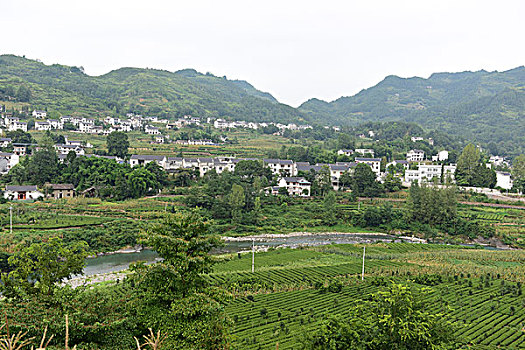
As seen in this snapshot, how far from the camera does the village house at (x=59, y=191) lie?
3932 cm

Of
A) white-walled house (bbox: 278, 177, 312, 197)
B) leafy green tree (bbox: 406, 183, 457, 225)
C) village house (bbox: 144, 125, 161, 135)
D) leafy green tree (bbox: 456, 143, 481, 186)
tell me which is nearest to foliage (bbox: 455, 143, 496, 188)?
leafy green tree (bbox: 456, 143, 481, 186)

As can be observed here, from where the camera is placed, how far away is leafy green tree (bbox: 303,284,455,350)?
8.50 metres

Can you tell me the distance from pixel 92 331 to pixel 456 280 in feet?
69.9

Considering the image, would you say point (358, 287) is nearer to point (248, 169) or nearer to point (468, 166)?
point (248, 169)

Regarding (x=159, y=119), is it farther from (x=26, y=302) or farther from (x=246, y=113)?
(x=26, y=302)

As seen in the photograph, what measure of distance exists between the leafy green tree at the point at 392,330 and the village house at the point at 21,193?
122 feet

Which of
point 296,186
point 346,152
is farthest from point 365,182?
point 346,152

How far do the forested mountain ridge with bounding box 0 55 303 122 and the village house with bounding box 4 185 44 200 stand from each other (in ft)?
148

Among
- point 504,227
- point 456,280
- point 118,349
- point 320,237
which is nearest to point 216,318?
point 118,349

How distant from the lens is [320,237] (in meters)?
37.9

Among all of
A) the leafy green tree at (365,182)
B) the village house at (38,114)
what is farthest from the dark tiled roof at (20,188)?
the village house at (38,114)

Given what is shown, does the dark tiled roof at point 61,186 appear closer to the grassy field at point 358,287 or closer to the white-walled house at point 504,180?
the grassy field at point 358,287

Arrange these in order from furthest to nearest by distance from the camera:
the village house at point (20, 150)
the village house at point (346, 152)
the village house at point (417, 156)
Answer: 1. the village house at point (346, 152)
2. the village house at point (417, 156)
3. the village house at point (20, 150)

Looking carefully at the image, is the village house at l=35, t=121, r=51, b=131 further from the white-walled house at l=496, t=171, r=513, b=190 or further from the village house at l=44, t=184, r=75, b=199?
the white-walled house at l=496, t=171, r=513, b=190
